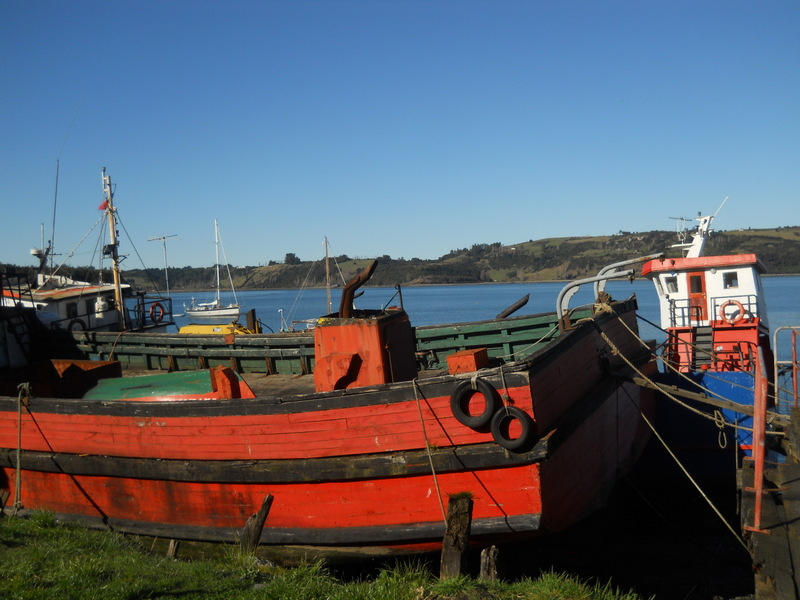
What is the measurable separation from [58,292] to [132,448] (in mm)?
12643

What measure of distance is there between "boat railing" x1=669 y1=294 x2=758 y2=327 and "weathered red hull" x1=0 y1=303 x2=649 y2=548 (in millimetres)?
9464

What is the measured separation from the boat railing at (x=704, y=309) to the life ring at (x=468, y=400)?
1186 cm

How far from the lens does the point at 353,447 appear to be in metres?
7.54

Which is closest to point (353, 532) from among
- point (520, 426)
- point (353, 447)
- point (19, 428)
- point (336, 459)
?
point (336, 459)

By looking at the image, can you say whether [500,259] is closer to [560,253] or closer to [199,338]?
[560,253]

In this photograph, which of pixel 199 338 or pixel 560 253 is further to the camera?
pixel 560 253

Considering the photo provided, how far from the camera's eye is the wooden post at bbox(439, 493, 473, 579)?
666 cm

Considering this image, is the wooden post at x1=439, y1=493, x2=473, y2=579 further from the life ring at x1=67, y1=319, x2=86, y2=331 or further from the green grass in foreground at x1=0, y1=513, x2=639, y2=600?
the life ring at x1=67, y1=319, x2=86, y2=331

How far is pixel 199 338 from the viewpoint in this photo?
14227mm

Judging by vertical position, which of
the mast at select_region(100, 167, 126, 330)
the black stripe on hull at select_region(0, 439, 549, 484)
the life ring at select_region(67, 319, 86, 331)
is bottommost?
the black stripe on hull at select_region(0, 439, 549, 484)

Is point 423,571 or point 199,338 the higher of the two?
point 199,338

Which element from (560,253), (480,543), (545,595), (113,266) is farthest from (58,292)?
(560,253)

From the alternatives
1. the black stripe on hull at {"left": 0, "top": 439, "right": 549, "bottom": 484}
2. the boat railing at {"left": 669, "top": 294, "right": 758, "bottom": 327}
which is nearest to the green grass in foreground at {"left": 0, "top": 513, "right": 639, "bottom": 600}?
the black stripe on hull at {"left": 0, "top": 439, "right": 549, "bottom": 484}

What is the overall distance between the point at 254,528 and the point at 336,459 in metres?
1.27
